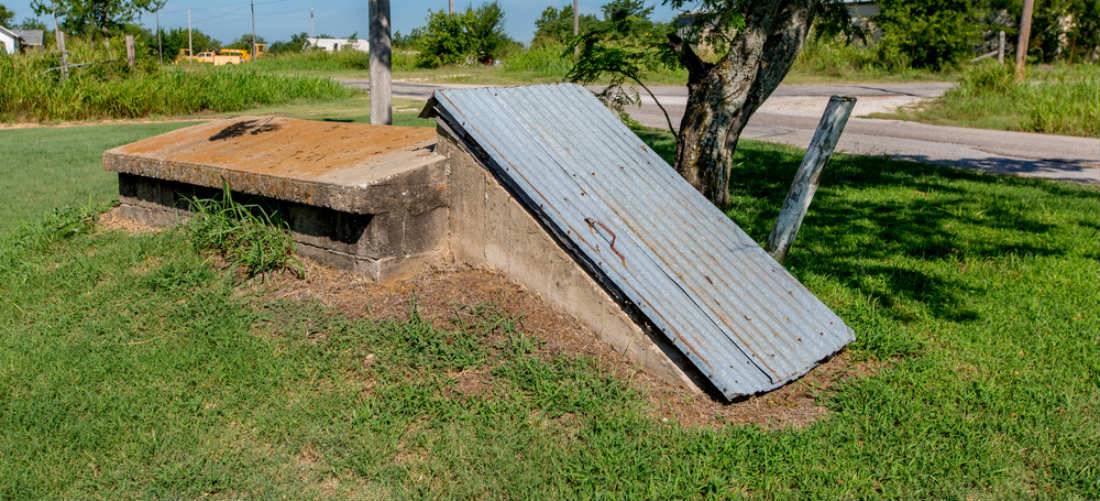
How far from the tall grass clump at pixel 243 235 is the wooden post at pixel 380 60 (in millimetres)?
3500

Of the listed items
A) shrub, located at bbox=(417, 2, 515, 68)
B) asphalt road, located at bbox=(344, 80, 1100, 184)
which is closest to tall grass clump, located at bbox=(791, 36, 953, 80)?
asphalt road, located at bbox=(344, 80, 1100, 184)

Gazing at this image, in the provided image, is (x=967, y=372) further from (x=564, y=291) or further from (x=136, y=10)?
(x=136, y=10)

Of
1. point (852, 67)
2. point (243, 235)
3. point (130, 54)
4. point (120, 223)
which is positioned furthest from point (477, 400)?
point (852, 67)

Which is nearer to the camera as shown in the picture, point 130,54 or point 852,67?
point 130,54

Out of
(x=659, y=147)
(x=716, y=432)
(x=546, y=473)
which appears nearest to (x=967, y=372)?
(x=716, y=432)

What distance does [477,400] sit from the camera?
3.85m

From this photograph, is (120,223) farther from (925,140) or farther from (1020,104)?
(1020,104)

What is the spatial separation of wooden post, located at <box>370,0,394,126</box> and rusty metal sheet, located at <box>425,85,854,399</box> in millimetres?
3922

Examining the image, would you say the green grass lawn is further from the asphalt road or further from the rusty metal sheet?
the asphalt road

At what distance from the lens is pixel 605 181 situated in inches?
184

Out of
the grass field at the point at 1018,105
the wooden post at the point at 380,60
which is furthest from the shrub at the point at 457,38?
the wooden post at the point at 380,60

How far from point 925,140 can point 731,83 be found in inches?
323

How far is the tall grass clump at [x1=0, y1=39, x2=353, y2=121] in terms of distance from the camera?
16.0 m

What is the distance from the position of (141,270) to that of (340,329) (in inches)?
68.0
